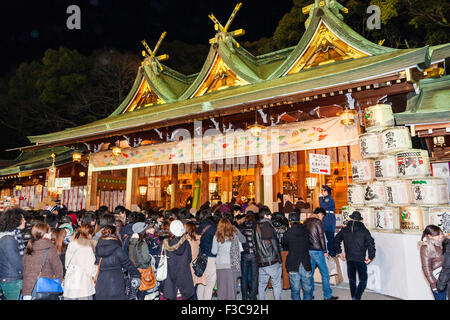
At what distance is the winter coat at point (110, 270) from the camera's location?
505 centimetres

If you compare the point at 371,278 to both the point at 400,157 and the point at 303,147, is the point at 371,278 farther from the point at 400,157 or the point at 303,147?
the point at 303,147

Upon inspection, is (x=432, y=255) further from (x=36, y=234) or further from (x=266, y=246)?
(x=36, y=234)

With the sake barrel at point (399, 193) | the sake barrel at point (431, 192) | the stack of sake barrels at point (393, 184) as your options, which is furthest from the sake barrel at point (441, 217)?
the sake barrel at point (399, 193)

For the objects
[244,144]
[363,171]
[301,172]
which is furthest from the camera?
[301,172]

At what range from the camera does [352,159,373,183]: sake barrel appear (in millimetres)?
8094

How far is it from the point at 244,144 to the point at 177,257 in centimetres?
608

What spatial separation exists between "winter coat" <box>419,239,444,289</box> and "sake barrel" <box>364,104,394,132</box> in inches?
139

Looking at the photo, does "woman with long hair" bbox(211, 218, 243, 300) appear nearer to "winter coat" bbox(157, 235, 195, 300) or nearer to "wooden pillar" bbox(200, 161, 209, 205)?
"winter coat" bbox(157, 235, 195, 300)

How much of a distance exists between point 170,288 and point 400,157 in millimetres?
5883

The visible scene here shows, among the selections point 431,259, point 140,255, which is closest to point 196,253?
point 140,255

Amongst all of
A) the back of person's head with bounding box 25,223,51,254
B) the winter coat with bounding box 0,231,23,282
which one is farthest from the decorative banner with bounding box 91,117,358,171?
the winter coat with bounding box 0,231,23,282

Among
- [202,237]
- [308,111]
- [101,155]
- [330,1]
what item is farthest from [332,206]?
[101,155]

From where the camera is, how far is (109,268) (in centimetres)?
511

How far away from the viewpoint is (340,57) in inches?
432
